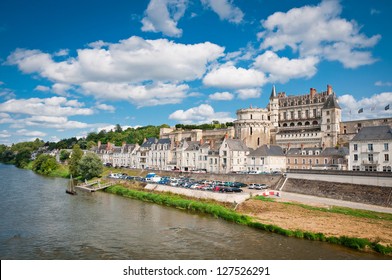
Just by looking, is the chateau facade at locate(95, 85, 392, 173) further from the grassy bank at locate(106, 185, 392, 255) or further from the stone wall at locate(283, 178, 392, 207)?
the grassy bank at locate(106, 185, 392, 255)

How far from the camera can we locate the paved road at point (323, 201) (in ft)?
89.5

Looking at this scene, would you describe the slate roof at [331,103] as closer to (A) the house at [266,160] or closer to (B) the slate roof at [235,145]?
(A) the house at [266,160]

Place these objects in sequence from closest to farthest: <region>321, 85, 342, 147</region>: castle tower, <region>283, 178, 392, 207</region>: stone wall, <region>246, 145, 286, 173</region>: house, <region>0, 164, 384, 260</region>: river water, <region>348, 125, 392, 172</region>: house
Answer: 1. <region>0, 164, 384, 260</region>: river water
2. <region>283, 178, 392, 207</region>: stone wall
3. <region>348, 125, 392, 172</region>: house
4. <region>246, 145, 286, 173</region>: house
5. <region>321, 85, 342, 147</region>: castle tower

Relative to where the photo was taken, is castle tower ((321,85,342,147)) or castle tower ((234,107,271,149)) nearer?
castle tower ((321,85,342,147))

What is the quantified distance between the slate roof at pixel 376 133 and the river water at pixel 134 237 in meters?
19.4

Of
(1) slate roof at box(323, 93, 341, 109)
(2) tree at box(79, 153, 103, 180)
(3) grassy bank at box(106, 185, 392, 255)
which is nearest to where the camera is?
(3) grassy bank at box(106, 185, 392, 255)

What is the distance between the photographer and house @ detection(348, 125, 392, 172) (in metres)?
34.4

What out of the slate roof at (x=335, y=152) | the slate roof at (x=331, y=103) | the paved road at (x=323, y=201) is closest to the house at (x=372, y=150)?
the slate roof at (x=335, y=152)

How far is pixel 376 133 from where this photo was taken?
3559cm

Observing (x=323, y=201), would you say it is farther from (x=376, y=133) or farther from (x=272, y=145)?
(x=272, y=145)

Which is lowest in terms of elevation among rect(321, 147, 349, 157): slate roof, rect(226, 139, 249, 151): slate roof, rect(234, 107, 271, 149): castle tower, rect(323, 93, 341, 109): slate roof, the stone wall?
the stone wall

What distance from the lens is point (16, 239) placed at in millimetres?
21656

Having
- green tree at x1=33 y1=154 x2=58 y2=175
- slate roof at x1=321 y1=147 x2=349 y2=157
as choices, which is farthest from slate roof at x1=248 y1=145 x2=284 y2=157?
green tree at x1=33 y1=154 x2=58 y2=175

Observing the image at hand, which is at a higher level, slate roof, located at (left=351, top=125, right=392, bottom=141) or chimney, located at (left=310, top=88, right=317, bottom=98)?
chimney, located at (left=310, top=88, right=317, bottom=98)
